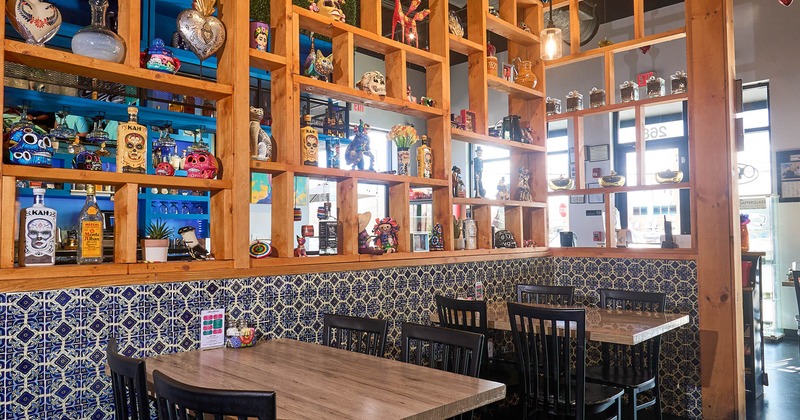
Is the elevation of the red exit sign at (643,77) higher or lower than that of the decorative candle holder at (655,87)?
higher

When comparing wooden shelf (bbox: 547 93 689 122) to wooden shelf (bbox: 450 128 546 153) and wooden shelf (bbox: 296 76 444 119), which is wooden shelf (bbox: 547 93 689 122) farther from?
wooden shelf (bbox: 296 76 444 119)

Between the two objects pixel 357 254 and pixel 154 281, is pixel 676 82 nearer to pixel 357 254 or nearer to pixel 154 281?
pixel 357 254

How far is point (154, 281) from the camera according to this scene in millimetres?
2320

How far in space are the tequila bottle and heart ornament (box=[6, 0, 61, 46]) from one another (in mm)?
598

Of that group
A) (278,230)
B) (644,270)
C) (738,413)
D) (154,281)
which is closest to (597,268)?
(644,270)

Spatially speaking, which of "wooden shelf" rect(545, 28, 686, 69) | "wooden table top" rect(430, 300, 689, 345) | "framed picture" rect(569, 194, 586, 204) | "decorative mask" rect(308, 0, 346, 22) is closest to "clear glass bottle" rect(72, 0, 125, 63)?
"decorative mask" rect(308, 0, 346, 22)

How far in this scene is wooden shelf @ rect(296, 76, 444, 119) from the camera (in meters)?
2.99

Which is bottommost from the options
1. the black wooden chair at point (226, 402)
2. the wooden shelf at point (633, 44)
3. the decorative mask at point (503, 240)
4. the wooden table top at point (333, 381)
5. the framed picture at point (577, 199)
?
the wooden table top at point (333, 381)

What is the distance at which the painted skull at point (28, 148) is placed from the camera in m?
2.07

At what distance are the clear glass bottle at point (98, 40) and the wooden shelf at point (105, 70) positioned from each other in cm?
4

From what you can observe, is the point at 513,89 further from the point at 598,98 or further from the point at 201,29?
the point at 201,29

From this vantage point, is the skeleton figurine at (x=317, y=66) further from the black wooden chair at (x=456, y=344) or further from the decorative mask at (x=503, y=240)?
the decorative mask at (x=503, y=240)

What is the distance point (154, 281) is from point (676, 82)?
3.59 meters

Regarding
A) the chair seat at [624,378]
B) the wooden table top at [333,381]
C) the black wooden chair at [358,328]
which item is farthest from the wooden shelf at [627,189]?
the wooden table top at [333,381]
